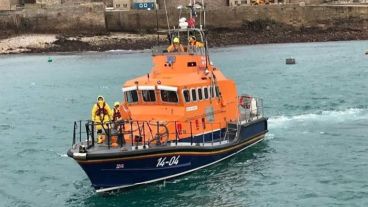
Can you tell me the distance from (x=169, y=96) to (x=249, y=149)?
4.61 meters

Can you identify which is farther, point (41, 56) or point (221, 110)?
point (41, 56)

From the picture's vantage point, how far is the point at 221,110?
21.5m

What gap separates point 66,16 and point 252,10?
Answer: 25521mm

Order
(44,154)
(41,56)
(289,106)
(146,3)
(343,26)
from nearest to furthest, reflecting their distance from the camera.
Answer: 1. (44,154)
2. (289,106)
3. (41,56)
4. (343,26)
5. (146,3)

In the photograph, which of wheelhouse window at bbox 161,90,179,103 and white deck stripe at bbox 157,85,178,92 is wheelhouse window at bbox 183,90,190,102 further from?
white deck stripe at bbox 157,85,178,92

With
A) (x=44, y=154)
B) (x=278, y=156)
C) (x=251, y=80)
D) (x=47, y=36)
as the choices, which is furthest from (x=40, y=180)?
(x=47, y=36)

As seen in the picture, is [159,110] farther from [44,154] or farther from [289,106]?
[289,106]

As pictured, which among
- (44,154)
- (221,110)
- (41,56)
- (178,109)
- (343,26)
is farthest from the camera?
Answer: (343,26)

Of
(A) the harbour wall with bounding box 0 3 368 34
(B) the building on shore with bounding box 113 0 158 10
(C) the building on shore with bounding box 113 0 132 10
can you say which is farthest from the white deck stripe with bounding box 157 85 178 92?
(C) the building on shore with bounding box 113 0 132 10

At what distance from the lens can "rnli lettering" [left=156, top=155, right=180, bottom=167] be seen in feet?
60.5

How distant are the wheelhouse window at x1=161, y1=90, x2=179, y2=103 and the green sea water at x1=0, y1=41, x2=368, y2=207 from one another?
2354mm

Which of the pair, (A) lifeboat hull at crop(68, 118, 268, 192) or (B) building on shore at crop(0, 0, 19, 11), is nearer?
(A) lifeboat hull at crop(68, 118, 268, 192)

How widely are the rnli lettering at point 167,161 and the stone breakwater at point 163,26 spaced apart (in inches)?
2502

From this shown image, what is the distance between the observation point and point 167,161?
18.6m
